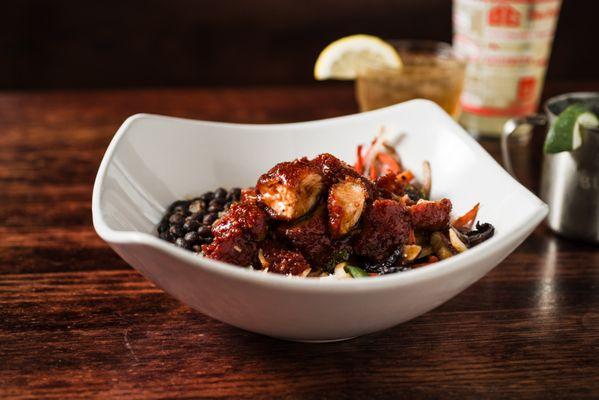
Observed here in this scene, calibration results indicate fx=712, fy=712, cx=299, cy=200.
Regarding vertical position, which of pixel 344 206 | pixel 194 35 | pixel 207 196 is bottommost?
pixel 194 35

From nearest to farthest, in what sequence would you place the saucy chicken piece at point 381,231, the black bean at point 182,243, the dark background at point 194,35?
1. the saucy chicken piece at point 381,231
2. the black bean at point 182,243
3. the dark background at point 194,35

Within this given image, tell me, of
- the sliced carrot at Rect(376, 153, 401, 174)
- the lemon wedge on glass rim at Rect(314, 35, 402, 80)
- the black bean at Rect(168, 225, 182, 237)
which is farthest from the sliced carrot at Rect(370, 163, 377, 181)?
the lemon wedge on glass rim at Rect(314, 35, 402, 80)

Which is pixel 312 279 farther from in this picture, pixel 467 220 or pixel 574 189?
pixel 574 189

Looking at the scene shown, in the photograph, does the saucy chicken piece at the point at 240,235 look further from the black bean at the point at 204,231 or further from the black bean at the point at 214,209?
the black bean at the point at 214,209

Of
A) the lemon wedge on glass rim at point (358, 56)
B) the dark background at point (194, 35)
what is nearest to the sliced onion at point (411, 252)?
the lemon wedge on glass rim at point (358, 56)

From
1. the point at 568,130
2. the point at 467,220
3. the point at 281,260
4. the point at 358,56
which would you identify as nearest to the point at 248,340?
the point at 281,260

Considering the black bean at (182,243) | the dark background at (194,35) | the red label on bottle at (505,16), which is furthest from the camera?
the dark background at (194,35)
